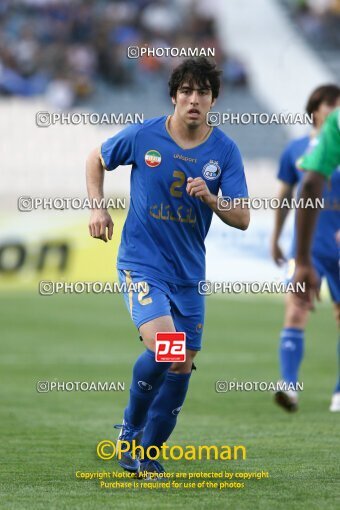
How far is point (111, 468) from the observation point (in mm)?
6520

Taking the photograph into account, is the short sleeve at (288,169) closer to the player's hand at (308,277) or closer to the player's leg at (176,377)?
the player's leg at (176,377)

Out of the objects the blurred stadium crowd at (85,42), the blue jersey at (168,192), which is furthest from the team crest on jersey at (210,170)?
the blurred stadium crowd at (85,42)

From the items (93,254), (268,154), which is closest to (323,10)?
(268,154)

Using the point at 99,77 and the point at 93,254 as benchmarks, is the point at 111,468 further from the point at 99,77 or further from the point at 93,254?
the point at 99,77

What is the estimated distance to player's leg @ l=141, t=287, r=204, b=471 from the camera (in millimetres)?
6219

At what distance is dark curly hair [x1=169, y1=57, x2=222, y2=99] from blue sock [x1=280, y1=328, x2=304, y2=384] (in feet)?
11.9

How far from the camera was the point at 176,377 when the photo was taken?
6.26 meters

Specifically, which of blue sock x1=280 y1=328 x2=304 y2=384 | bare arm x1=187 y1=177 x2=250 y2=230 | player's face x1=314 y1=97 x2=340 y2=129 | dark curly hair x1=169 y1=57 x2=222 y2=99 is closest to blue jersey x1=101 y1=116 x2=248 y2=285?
bare arm x1=187 y1=177 x2=250 y2=230

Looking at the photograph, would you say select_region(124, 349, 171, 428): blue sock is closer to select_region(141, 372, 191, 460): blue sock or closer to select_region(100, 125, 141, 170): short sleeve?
select_region(141, 372, 191, 460): blue sock

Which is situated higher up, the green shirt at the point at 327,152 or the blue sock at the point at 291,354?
the green shirt at the point at 327,152

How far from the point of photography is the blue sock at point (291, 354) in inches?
369

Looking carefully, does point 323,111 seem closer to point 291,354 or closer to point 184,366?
point 291,354

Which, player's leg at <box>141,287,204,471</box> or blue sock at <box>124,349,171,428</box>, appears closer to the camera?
blue sock at <box>124,349,171,428</box>

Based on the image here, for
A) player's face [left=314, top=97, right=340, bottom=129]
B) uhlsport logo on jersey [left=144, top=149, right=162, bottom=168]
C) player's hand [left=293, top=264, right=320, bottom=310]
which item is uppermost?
player's face [left=314, top=97, right=340, bottom=129]
